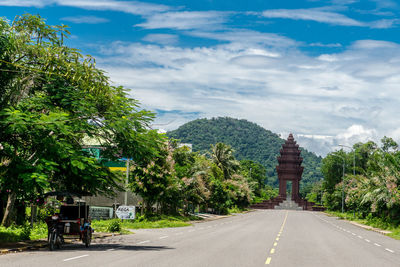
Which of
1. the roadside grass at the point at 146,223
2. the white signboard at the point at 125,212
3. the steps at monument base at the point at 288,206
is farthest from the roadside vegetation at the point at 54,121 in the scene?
the steps at monument base at the point at 288,206

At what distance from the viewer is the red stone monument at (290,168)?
13362 cm

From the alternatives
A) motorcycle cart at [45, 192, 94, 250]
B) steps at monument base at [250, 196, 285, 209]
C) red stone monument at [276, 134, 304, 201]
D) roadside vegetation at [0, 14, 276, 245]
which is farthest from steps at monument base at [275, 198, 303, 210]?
motorcycle cart at [45, 192, 94, 250]

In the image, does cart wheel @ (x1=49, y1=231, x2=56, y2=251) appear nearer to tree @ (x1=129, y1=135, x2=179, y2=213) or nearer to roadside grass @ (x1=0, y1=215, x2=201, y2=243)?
roadside grass @ (x1=0, y1=215, x2=201, y2=243)

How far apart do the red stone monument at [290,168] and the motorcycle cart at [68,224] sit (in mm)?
113380

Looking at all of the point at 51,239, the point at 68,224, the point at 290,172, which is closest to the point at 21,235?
the point at 68,224

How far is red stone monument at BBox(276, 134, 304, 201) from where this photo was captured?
438 ft

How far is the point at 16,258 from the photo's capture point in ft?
48.5

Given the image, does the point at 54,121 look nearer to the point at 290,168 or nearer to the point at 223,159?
the point at 223,159

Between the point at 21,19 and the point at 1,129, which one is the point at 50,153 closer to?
the point at 1,129

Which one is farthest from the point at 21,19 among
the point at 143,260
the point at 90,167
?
the point at 143,260

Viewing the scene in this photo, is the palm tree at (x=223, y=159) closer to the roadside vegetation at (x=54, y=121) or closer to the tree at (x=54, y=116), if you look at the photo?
the roadside vegetation at (x=54, y=121)

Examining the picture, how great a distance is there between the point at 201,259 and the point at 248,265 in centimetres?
177

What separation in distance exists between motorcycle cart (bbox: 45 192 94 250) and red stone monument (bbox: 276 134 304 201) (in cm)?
11338

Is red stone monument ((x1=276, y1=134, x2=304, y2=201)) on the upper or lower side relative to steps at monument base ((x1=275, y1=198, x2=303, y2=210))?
upper
